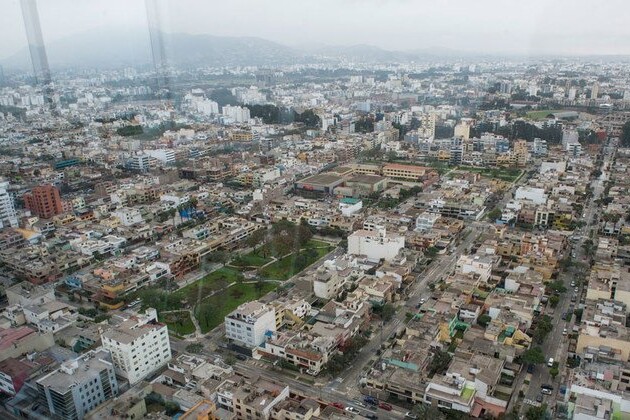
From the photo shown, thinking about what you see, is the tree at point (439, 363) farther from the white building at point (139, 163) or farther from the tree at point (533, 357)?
the white building at point (139, 163)

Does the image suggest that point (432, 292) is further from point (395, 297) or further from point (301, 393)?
point (301, 393)

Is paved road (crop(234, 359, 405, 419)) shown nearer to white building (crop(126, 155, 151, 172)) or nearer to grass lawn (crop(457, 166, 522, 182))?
grass lawn (crop(457, 166, 522, 182))

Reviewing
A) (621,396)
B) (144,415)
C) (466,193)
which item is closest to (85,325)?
(144,415)

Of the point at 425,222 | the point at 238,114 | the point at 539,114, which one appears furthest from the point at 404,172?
the point at 238,114

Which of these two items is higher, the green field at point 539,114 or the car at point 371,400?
the green field at point 539,114

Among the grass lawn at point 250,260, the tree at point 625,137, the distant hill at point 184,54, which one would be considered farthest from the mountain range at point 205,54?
the tree at point 625,137

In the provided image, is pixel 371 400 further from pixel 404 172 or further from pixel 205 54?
pixel 205 54
